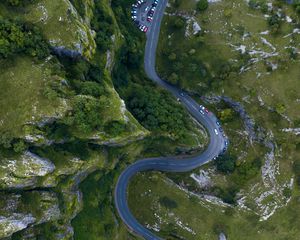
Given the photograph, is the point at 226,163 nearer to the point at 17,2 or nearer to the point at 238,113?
the point at 238,113

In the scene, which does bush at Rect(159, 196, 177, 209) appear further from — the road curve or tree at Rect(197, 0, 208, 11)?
tree at Rect(197, 0, 208, 11)

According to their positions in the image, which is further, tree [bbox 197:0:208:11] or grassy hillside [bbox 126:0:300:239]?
tree [bbox 197:0:208:11]

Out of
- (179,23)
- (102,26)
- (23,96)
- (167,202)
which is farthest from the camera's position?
(167,202)

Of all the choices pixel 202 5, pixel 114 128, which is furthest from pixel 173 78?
pixel 114 128

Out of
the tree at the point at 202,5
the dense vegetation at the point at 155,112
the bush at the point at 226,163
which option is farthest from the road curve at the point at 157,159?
the tree at the point at 202,5

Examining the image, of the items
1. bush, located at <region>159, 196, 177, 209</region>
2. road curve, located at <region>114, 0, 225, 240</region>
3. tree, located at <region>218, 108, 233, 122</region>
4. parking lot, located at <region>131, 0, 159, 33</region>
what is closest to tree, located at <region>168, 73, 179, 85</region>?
road curve, located at <region>114, 0, 225, 240</region>

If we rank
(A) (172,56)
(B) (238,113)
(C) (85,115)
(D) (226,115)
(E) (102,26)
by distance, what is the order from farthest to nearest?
(B) (238,113) → (D) (226,115) → (A) (172,56) → (E) (102,26) → (C) (85,115)

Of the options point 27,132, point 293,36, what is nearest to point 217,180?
point 293,36
